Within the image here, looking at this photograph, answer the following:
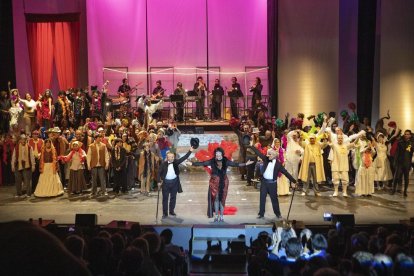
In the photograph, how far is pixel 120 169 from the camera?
12898mm

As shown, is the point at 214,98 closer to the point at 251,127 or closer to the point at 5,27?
the point at 251,127

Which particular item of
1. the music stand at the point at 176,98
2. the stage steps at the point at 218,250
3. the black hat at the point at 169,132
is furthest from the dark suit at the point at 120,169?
the music stand at the point at 176,98

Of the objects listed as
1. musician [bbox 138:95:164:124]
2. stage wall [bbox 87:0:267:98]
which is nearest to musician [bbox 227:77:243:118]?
stage wall [bbox 87:0:267:98]

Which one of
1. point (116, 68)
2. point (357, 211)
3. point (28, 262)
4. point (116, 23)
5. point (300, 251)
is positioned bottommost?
point (357, 211)

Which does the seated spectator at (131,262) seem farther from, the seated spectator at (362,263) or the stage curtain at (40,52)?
the stage curtain at (40,52)

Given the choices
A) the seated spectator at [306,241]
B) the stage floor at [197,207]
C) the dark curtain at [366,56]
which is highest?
the dark curtain at [366,56]

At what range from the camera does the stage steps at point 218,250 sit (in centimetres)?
768

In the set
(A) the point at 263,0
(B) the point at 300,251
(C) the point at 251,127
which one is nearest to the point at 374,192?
(C) the point at 251,127

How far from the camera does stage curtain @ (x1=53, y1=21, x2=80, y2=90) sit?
19.0 meters

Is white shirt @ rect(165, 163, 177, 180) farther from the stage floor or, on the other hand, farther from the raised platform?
the raised platform

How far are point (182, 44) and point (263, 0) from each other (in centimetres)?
343

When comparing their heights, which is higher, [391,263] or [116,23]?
[116,23]

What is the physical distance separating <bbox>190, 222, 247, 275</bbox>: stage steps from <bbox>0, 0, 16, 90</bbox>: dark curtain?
35.1 feet

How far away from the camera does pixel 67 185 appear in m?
13.7
